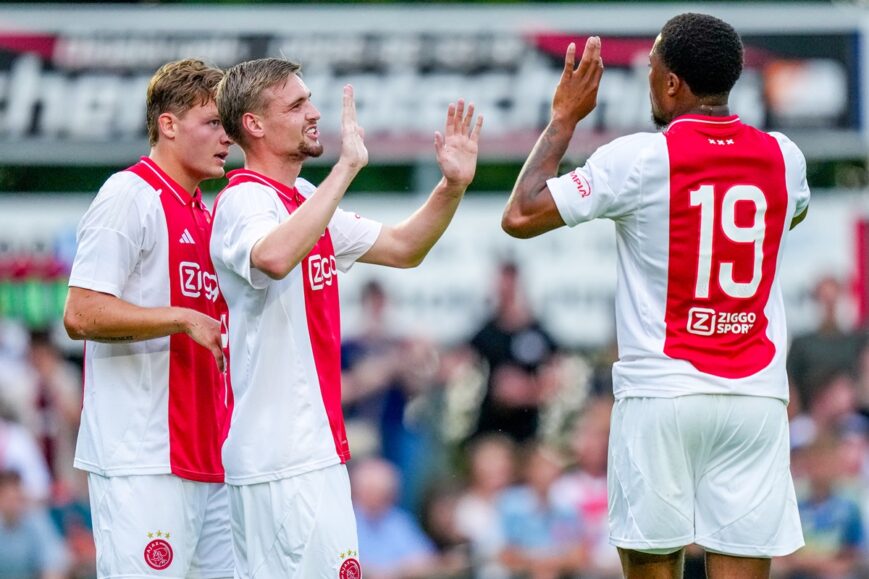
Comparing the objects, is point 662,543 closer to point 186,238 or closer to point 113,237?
point 186,238

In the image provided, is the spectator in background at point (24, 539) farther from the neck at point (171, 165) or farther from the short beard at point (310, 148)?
the short beard at point (310, 148)

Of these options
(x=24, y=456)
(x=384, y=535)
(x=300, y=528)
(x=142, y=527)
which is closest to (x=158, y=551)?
(x=142, y=527)

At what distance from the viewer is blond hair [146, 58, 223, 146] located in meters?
Result: 5.59

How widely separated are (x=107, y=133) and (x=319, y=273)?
9353 millimetres

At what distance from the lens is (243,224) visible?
497 centimetres

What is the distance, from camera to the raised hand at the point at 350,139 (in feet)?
16.4

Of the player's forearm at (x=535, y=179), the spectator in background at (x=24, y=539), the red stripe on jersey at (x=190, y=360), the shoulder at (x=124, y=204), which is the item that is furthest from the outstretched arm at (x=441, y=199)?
the spectator in background at (x=24, y=539)

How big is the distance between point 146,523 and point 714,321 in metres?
2.27

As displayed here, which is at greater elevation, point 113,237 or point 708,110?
point 708,110

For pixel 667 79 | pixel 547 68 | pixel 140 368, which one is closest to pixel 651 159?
pixel 667 79

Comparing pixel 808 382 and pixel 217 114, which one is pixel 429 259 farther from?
pixel 217 114

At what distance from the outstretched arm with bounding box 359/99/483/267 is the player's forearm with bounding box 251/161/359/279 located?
0.76m

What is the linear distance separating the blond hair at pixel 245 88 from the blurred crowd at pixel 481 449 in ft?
22.0

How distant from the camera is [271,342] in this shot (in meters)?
5.05
